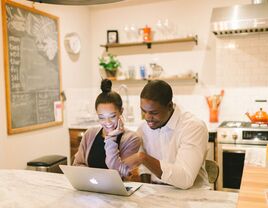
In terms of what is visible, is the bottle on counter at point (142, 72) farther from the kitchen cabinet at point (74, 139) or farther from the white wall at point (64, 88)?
the kitchen cabinet at point (74, 139)

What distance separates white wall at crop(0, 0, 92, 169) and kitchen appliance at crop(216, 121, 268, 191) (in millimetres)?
1810

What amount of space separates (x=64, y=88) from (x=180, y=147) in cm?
249

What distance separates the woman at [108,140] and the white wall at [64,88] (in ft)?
4.38

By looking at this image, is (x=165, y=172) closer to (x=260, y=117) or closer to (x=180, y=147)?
(x=180, y=147)

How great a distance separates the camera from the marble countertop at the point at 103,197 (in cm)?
129

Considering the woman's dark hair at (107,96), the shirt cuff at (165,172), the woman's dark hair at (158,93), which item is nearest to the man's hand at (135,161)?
the shirt cuff at (165,172)

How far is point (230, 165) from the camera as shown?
3184 millimetres

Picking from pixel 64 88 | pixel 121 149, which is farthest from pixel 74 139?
pixel 121 149

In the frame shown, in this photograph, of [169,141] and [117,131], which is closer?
[117,131]

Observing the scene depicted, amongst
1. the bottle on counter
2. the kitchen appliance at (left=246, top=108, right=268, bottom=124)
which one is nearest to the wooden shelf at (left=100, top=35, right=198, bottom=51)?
the bottle on counter

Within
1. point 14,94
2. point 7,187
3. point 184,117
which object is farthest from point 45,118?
point 184,117

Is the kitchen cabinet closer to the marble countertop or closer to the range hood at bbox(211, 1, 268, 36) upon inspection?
the range hood at bbox(211, 1, 268, 36)

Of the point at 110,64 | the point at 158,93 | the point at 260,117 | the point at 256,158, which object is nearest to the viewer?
the point at 158,93

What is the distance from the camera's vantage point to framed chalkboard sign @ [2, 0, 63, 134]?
2.97 metres
